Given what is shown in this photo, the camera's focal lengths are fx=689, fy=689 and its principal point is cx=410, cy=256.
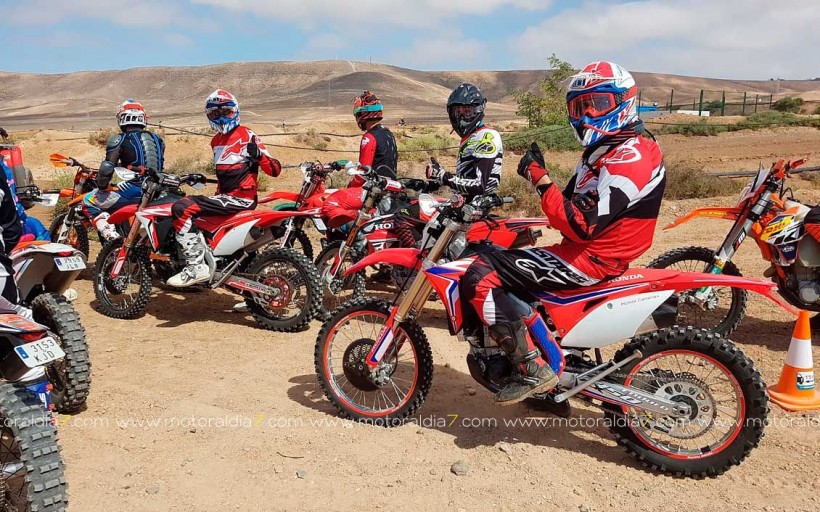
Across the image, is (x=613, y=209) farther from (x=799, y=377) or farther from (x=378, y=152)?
(x=378, y=152)

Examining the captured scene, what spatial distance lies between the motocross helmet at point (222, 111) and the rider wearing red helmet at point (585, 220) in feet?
12.7

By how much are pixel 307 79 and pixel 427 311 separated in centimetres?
10076

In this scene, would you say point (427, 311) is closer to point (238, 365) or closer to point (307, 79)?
point (238, 365)

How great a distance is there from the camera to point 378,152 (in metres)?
7.89

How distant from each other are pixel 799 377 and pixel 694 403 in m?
1.24

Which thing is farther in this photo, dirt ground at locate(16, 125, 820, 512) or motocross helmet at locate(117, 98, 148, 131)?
motocross helmet at locate(117, 98, 148, 131)

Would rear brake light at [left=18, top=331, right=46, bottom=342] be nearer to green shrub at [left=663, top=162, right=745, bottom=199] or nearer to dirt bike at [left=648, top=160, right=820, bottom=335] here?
dirt bike at [left=648, top=160, right=820, bottom=335]

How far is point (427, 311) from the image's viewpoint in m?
7.44

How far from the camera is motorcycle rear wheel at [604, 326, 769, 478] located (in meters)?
3.73

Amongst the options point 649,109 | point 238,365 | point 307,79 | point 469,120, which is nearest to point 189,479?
point 238,365

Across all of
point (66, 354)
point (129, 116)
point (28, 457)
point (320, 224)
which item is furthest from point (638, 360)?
point (129, 116)

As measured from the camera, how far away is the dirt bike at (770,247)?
5859 mm

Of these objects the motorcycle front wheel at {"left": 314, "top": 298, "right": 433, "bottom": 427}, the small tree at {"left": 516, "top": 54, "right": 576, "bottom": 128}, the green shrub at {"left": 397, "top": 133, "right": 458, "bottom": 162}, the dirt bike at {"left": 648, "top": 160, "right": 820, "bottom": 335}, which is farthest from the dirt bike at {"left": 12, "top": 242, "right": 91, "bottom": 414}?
the small tree at {"left": 516, "top": 54, "right": 576, "bottom": 128}

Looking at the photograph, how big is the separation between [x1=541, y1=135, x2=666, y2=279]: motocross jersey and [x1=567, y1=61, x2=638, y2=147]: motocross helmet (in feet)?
0.36
